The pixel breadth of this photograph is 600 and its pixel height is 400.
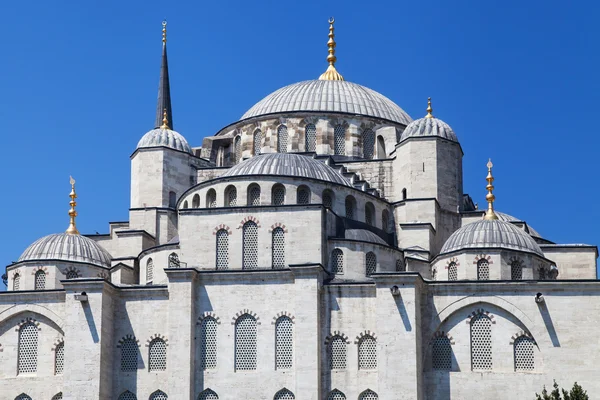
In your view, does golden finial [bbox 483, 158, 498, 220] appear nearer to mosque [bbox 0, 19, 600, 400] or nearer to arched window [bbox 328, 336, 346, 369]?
mosque [bbox 0, 19, 600, 400]

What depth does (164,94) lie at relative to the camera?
7981 centimetres

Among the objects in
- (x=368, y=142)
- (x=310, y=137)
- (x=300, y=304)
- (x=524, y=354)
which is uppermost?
(x=310, y=137)

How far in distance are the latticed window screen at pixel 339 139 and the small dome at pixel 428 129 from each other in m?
3.72

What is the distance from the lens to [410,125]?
67.4m

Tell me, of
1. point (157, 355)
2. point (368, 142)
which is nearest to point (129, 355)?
point (157, 355)

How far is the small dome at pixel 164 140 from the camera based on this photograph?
2712 inches

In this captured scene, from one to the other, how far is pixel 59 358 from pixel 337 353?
9.78 meters

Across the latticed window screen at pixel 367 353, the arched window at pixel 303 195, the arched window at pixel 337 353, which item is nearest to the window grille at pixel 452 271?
the latticed window screen at pixel 367 353

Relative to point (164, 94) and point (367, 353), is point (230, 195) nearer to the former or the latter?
point (367, 353)

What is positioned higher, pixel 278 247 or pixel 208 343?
pixel 278 247

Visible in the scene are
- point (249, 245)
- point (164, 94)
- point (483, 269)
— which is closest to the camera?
point (483, 269)

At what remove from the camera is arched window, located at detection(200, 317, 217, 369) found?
57997mm

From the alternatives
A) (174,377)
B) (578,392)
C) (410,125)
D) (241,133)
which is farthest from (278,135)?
(578,392)

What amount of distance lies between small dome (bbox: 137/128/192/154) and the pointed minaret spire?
7893 millimetres
